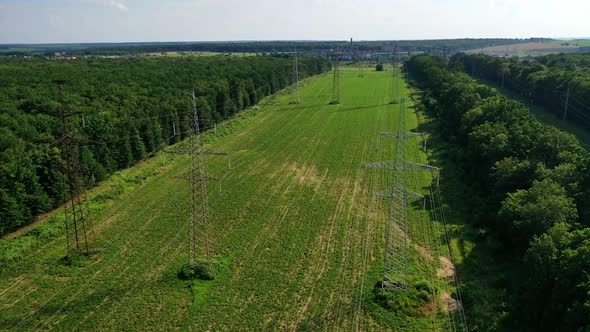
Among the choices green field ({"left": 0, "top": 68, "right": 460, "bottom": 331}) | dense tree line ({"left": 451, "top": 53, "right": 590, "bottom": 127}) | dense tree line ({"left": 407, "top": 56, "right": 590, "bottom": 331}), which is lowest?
green field ({"left": 0, "top": 68, "right": 460, "bottom": 331})

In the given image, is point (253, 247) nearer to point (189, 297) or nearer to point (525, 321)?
point (189, 297)

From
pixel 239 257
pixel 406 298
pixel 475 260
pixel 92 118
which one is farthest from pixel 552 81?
pixel 92 118

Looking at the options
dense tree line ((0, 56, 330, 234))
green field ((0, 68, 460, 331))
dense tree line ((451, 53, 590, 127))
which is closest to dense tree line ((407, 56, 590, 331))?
green field ((0, 68, 460, 331))

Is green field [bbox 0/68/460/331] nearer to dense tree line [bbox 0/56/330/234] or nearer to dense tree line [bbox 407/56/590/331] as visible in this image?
dense tree line [bbox 0/56/330/234]

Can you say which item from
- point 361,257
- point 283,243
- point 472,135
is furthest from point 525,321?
point 472,135

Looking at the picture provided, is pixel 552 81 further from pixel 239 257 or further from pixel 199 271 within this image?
pixel 199 271

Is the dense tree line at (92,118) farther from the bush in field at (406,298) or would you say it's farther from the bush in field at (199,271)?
the bush in field at (406,298)
